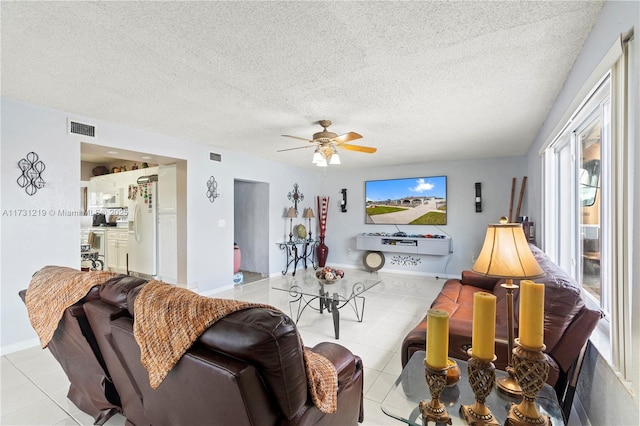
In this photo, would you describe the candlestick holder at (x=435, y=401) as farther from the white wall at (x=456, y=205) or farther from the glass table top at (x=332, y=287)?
the white wall at (x=456, y=205)

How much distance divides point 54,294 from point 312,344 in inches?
81.6

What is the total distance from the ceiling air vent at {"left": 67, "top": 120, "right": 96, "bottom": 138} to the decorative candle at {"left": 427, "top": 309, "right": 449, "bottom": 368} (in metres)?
3.94

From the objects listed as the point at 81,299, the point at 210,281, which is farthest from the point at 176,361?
the point at 210,281

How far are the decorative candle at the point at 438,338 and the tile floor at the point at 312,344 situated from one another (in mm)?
1186

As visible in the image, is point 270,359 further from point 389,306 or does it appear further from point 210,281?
point 210,281

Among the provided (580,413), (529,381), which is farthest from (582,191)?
(529,381)

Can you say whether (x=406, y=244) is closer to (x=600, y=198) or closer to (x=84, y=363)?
(x=600, y=198)

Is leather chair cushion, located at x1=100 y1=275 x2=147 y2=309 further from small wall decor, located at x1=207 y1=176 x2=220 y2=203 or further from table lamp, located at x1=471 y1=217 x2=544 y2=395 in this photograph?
small wall decor, located at x1=207 y1=176 x2=220 y2=203

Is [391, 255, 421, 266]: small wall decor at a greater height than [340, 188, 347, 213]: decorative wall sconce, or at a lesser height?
lesser

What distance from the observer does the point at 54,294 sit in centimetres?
163

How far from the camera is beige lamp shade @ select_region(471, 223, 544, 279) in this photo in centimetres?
142

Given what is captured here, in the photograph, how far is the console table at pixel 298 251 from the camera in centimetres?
646

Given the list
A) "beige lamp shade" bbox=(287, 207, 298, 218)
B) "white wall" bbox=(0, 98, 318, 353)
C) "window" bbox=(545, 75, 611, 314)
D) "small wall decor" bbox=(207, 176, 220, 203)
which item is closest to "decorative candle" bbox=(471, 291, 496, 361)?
"window" bbox=(545, 75, 611, 314)

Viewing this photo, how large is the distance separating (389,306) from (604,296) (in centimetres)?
250
